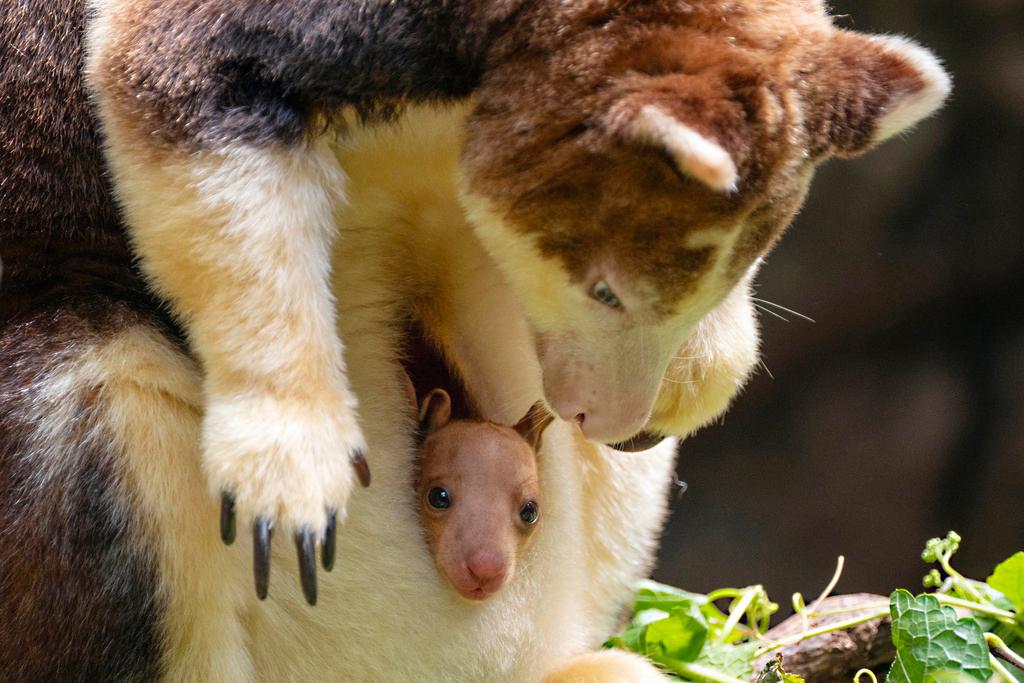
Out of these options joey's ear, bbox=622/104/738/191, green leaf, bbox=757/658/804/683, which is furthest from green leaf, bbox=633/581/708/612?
joey's ear, bbox=622/104/738/191

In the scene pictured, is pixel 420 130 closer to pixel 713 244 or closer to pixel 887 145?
pixel 713 244

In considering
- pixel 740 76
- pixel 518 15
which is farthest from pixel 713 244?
pixel 518 15

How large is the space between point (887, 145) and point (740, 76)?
113 inches

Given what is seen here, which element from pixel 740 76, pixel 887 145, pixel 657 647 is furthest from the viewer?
pixel 887 145

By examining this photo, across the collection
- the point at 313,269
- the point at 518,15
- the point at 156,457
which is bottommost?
the point at 156,457

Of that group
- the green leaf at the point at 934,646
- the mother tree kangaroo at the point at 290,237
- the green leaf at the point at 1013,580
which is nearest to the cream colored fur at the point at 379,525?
the mother tree kangaroo at the point at 290,237

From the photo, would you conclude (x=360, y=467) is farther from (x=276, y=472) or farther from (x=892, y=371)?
(x=892, y=371)

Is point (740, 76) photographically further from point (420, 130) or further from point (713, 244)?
point (420, 130)

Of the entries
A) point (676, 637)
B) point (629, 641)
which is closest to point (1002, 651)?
point (676, 637)

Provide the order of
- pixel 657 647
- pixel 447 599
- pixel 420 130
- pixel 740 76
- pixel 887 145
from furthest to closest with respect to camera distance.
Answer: pixel 887 145, pixel 657 647, pixel 447 599, pixel 420 130, pixel 740 76

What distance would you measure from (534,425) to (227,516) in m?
0.77

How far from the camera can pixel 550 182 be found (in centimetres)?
183

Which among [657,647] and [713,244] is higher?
[713,244]

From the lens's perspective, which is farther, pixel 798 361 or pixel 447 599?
pixel 798 361
